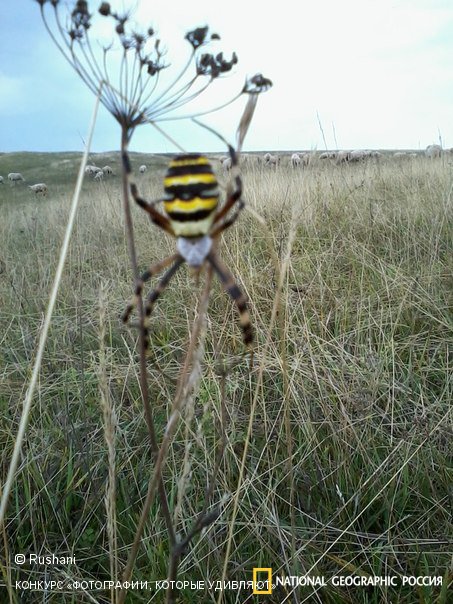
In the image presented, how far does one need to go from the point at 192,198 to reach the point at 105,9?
0.99 m

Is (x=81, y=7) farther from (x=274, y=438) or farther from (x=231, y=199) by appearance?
(x=274, y=438)

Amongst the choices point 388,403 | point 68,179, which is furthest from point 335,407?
point 68,179

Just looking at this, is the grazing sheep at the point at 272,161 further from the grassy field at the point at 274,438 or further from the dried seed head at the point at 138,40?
the dried seed head at the point at 138,40

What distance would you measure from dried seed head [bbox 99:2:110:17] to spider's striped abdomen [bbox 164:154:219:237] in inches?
36.3

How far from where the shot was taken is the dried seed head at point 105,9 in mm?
1378

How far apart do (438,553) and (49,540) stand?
211 cm

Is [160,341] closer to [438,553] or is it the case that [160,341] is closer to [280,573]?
[280,573]

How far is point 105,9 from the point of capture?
139 cm

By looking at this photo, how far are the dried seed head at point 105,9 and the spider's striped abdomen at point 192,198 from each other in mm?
921

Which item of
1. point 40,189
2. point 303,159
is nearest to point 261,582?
point 303,159

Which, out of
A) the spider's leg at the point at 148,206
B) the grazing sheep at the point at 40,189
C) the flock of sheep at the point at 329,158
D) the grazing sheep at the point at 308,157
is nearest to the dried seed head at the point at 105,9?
the spider's leg at the point at 148,206

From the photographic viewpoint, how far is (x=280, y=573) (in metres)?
2.56

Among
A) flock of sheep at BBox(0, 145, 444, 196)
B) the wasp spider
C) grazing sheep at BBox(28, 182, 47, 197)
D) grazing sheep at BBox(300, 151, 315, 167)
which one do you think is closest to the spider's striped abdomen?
the wasp spider

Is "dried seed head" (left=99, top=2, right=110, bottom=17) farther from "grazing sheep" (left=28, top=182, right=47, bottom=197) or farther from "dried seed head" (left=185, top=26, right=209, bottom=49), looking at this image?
"grazing sheep" (left=28, top=182, right=47, bottom=197)
